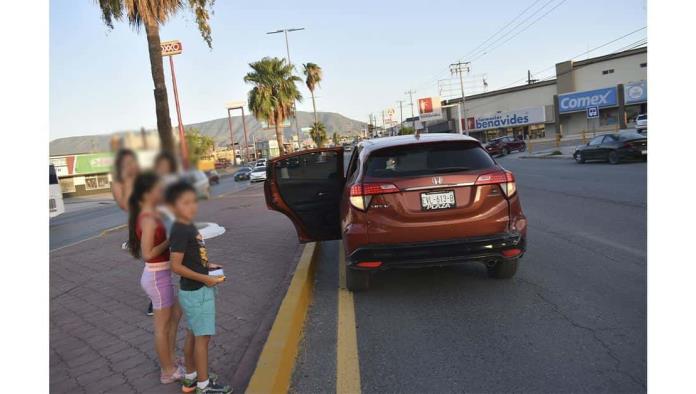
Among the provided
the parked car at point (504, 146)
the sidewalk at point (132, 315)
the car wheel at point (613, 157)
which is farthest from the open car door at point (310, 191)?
the parked car at point (504, 146)

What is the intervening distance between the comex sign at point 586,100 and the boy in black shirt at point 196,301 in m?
52.0

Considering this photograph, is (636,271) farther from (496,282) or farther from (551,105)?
(551,105)

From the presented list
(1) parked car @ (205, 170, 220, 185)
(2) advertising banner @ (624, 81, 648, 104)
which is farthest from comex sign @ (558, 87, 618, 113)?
(1) parked car @ (205, 170, 220, 185)

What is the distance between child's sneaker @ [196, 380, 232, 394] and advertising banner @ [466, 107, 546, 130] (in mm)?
56092

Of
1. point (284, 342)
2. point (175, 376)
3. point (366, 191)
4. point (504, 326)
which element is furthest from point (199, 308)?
point (504, 326)

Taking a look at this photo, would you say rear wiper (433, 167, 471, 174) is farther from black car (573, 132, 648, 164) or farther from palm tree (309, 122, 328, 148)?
palm tree (309, 122, 328, 148)

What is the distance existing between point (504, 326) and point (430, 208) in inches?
45.6

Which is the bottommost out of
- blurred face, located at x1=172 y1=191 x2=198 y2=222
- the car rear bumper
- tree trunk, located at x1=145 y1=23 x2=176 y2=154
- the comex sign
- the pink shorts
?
the car rear bumper

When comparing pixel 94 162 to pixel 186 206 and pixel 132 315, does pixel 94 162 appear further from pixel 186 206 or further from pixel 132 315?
pixel 132 315

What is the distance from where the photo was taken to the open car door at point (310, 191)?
5.69 metres

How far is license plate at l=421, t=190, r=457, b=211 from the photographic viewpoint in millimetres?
4477

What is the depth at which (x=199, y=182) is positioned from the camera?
123 cm

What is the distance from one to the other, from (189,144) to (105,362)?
3.24 m

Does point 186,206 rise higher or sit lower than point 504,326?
higher
